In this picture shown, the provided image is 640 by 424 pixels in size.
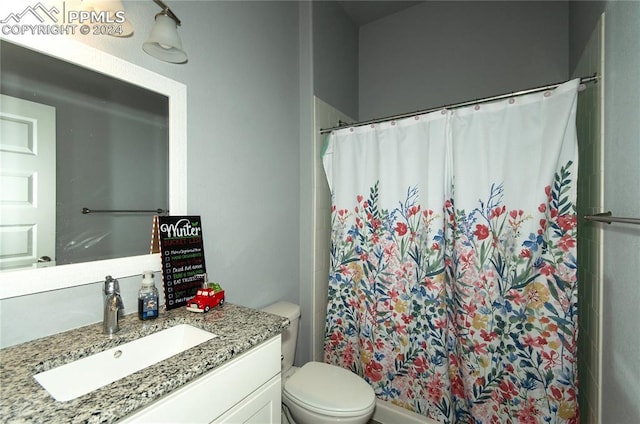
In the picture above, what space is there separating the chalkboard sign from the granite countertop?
82mm

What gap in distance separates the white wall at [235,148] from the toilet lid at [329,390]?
0.46 metres

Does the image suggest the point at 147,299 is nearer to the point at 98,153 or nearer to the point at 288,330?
the point at 98,153

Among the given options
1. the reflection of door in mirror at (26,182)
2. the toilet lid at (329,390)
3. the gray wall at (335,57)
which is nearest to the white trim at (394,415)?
the toilet lid at (329,390)

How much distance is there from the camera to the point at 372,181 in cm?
178

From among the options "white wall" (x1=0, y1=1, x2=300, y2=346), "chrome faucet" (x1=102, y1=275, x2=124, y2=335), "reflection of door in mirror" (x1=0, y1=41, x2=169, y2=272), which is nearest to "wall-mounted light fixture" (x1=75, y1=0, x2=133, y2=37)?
"white wall" (x1=0, y1=1, x2=300, y2=346)

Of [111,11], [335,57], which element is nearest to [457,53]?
[335,57]

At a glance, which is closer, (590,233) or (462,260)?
(590,233)

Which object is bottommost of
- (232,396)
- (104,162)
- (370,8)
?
(232,396)

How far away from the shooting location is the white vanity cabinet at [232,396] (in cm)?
70

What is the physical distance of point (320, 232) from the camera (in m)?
2.03

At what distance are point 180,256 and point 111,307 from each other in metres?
0.30

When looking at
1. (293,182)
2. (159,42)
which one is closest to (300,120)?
(293,182)

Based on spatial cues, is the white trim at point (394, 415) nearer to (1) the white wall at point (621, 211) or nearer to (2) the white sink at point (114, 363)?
(1) the white wall at point (621, 211)

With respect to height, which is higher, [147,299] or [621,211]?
[621,211]
